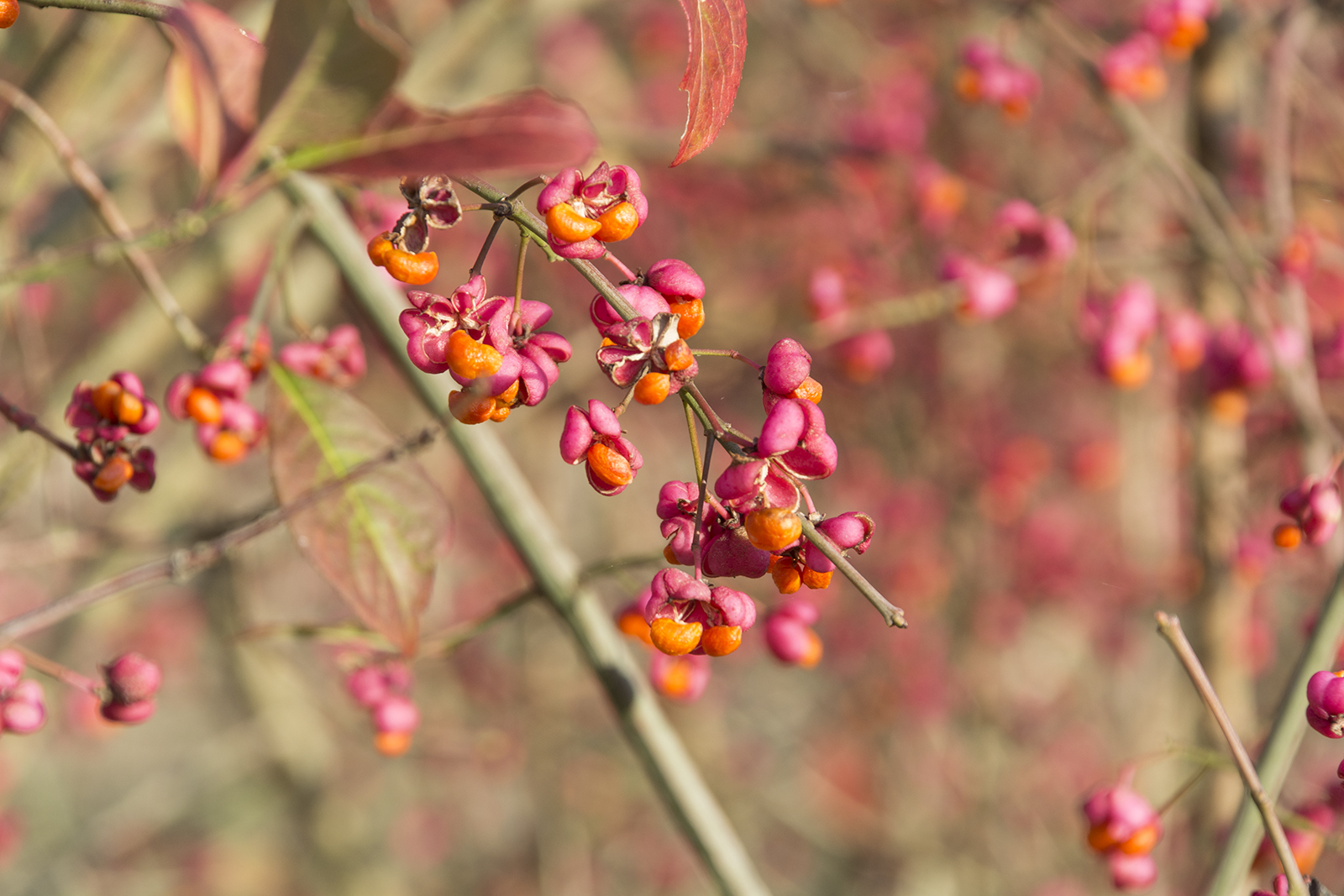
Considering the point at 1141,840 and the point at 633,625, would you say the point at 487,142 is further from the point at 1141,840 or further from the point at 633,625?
the point at 1141,840

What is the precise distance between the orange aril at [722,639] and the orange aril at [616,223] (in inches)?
11.7

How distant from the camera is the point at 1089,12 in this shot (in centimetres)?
386

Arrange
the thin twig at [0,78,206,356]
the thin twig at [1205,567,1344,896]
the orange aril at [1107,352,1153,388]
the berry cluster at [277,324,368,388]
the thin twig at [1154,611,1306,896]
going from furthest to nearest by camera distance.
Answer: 1. the orange aril at [1107,352,1153,388]
2. the berry cluster at [277,324,368,388]
3. the thin twig at [0,78,206,356]
4. the thin twig at [1205,567,1344,896]
5. the thin twig at [1154,611,1306,896]

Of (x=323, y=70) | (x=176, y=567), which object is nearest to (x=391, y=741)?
(x=176, y=567)

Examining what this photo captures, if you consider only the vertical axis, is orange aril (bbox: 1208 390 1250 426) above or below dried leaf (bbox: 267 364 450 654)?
below

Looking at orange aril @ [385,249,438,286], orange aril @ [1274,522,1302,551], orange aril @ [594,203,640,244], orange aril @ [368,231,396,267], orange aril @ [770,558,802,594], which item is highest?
orange aril @ [594,203,640,244]

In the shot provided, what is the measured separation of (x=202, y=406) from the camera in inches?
41.4

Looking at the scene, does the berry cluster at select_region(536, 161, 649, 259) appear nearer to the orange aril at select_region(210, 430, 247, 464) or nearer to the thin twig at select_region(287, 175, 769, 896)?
the thin twig at select_region(287, 175, 769, 896)

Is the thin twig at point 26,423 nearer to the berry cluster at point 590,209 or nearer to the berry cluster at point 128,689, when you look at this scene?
the berry cluster at point 128,689

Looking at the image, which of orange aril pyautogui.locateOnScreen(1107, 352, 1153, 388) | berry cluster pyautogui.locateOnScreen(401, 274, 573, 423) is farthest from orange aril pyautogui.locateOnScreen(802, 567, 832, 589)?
orange aril pyautogui.locateOnScreen(1107, 352, 1153, 388)

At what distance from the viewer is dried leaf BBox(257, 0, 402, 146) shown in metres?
0.90

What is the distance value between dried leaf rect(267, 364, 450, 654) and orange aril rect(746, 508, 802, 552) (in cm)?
47

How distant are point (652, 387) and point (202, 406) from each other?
653 millimetres

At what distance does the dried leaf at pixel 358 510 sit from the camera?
3.15 feet
